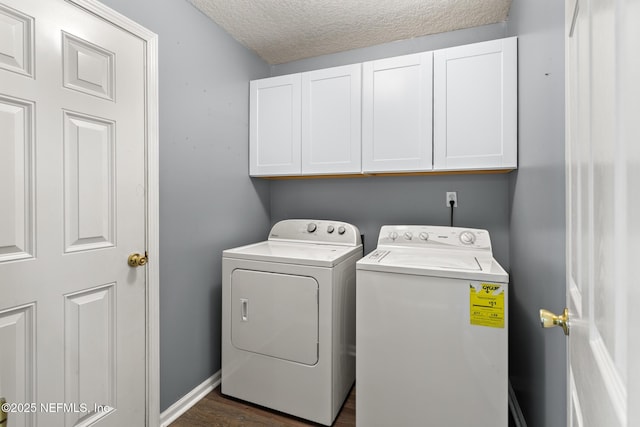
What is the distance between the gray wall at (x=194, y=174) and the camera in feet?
5.46

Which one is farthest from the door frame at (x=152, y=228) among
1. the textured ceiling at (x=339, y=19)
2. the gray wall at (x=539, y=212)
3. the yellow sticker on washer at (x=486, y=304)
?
the gray wall at (x=539, y=212)

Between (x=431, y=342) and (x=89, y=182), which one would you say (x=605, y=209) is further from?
(x=89, y=182)

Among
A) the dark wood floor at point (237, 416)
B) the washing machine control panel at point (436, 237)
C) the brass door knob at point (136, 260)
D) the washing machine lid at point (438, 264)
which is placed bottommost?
the dark wood floor at point (237, 416)

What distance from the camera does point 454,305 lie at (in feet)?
4.60

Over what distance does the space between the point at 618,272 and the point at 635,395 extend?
133 millimetres

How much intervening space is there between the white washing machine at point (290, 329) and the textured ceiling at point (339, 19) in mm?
1504

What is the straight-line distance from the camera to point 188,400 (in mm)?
1823

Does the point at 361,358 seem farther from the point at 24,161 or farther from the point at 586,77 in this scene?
the point at 24,161

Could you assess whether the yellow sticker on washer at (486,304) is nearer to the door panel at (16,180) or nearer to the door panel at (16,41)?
the door panel at (16,180)

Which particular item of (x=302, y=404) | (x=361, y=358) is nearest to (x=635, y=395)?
(x=361, y=358)

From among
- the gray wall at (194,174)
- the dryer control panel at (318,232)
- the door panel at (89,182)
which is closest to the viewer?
the door panel at (89,182)

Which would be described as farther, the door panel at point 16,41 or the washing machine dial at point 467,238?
the washing machine dial at point 467,238

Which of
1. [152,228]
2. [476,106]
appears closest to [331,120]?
[476,106]

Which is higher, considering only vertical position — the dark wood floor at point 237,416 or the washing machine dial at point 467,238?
the washing machine dial at point 467,238
